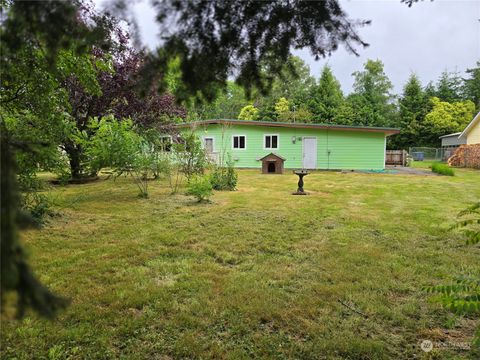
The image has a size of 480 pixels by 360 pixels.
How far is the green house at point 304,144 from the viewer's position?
18688 mm

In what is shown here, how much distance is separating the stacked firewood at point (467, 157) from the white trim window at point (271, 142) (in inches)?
494

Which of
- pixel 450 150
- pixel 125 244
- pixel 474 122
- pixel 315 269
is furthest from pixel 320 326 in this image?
pixel 450 150

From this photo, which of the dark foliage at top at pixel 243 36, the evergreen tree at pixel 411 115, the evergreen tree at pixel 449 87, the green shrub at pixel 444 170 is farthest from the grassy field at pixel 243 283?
the evergreen tree at pixel 449 87

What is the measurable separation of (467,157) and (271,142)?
13.2m

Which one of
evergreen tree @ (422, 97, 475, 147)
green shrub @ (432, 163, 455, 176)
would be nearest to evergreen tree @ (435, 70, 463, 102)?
evergreen tree @ (422, 97, 475, 147)

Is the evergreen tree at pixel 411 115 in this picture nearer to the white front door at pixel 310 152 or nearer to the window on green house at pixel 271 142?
the white front door at pixel 310 152

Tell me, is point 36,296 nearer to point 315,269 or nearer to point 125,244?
point 315,269

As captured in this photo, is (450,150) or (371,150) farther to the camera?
(450,150)

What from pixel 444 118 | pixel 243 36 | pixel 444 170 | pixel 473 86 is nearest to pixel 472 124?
pixel 444 118

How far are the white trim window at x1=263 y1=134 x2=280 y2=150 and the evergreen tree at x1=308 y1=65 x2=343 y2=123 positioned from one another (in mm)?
14379

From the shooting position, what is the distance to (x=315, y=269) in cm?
387

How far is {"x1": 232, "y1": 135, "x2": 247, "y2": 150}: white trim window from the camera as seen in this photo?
61.6 ft

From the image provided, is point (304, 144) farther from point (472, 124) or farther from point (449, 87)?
point (449, 87)

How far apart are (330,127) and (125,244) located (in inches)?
620
